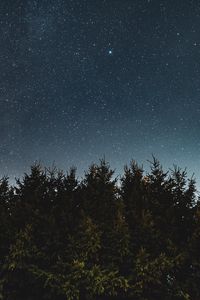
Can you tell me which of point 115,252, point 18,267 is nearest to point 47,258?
point 18,267

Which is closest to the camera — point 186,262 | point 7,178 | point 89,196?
point 186,262

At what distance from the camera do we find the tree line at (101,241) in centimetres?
1666

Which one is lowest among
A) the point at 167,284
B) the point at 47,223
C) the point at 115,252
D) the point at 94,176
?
the point at 167,284

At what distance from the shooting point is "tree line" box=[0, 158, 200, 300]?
1666cm

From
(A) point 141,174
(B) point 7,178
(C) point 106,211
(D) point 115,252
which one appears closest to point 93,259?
(D) point 115,252

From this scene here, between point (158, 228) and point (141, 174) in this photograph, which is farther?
point (141, 174)

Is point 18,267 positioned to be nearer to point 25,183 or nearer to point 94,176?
point 25,183

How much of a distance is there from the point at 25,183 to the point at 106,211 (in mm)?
4807

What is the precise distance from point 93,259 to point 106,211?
8.19ft

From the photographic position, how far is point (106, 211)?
62.2 feet

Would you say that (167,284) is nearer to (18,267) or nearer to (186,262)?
(186,262)

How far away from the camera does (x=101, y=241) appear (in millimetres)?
17922

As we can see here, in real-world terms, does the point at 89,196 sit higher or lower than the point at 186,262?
higher

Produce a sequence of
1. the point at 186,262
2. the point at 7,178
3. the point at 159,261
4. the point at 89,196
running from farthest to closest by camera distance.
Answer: the point at 7,178, the point at 89,196, the point at 186,262, the point at 159,261
